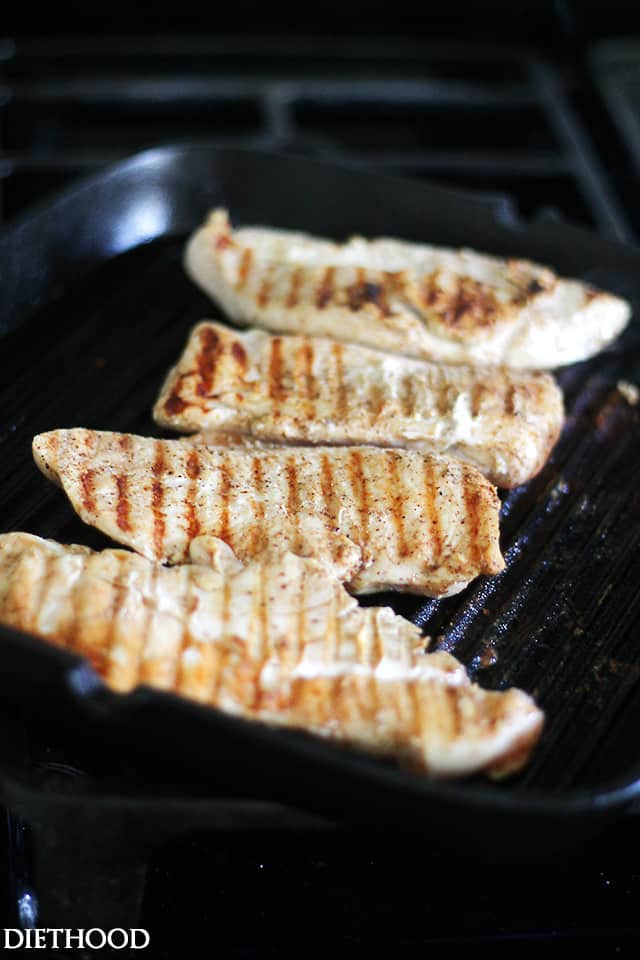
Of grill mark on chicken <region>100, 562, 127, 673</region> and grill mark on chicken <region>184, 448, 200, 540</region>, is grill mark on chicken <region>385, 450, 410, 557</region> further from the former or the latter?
grill mark on chicken <region>100, 562, 127, 673</region>

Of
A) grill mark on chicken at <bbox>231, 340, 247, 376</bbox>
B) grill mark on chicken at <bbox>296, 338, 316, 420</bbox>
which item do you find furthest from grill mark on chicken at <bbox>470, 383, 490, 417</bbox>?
grill mark on chicken at <bbox>231, 340, 247, 376</bbox>

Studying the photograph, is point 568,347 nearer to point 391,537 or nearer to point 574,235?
point 574,235

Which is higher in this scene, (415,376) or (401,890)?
(415,376)

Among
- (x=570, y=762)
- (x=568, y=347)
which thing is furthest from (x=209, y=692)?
(x=568, y=347)

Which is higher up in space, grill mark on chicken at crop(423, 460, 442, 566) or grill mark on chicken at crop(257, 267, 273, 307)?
grill mark on chicken at crop(257, 267, 273, 307)

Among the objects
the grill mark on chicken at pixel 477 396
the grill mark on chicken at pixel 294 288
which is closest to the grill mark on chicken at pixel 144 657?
the grill mark on chicken at pixel 477 396

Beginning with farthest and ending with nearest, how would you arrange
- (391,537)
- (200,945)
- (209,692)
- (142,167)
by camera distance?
(142,167) → (391,537) → (200,945) → (209,692)

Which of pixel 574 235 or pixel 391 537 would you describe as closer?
pixel 391 537

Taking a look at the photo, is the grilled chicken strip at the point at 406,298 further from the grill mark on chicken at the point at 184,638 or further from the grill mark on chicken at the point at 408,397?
the grill mark on chicken at the point at 184,638
